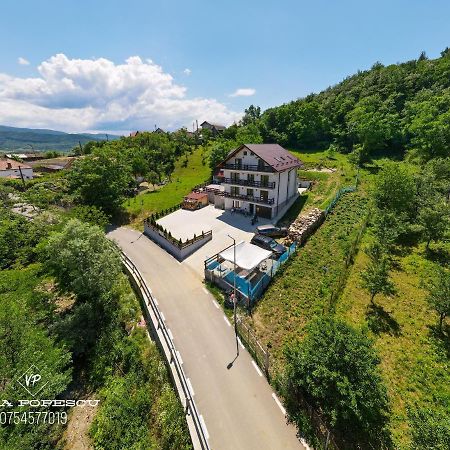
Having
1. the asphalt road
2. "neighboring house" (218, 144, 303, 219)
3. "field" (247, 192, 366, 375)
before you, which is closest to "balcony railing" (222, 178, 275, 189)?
"neighboring house" (218, 144, 303, 219)

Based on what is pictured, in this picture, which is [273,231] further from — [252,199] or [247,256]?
[247,256]

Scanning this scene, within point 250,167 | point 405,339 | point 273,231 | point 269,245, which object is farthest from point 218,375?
point 250,167

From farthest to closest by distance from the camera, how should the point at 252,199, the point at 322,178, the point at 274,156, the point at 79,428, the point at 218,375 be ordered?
the point at 322,178, the point at 274,156, the point at 252,199, the point at 79,428, the point at 218,375

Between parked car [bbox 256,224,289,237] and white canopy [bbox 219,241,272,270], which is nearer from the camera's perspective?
white canopy [bbox 219,241,272,270]

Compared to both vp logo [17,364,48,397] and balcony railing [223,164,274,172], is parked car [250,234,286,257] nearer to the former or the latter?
balcony railing [223,164,274,172]

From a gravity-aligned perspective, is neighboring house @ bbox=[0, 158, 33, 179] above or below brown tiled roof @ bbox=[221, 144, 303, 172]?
below
